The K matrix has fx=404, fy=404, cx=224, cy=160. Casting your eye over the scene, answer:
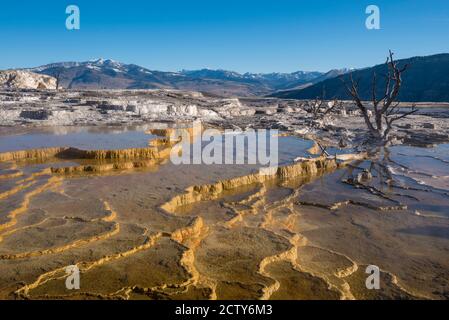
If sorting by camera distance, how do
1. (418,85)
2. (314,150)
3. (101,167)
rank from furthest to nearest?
(418,85) → (314,150) → (101,167)

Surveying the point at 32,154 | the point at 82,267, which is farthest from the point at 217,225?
the point at 32,154

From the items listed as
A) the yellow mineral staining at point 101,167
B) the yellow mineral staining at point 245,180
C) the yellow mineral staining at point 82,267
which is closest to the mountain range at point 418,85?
the yellow mineral staining at point 245,180

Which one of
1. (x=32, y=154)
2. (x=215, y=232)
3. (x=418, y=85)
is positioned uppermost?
(x=418, y=85)

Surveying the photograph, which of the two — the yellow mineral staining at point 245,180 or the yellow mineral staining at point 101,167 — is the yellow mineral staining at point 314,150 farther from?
the yellow mineral staining at point 101,167

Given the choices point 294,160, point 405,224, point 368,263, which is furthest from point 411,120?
point 368,263

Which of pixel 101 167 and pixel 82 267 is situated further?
pixel 101 167

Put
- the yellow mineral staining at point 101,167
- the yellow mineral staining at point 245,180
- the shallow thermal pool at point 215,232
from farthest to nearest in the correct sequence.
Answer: the yellow mineral staining at point 101,167 < the yellow mineral staining at point 245,180 < the shallow thermal pool at point 215,232

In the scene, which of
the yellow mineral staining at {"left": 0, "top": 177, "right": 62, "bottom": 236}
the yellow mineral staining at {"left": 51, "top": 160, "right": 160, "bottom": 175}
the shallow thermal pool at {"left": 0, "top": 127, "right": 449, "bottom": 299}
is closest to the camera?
the shallow thermal pool at {"left": 0, "top": 127, "right": 449, "bottom": 299}

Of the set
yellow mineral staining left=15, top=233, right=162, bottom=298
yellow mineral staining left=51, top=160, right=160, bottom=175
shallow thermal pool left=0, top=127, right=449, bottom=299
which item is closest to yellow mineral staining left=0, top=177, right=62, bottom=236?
shallow thermal pool left=0, top=127, right=449, bottom=299

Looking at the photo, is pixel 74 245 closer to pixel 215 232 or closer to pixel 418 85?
pixel 215 232

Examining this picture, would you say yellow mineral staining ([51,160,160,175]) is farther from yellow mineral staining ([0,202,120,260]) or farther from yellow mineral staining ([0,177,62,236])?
yellow mineral staining ([0,202,120,260])
